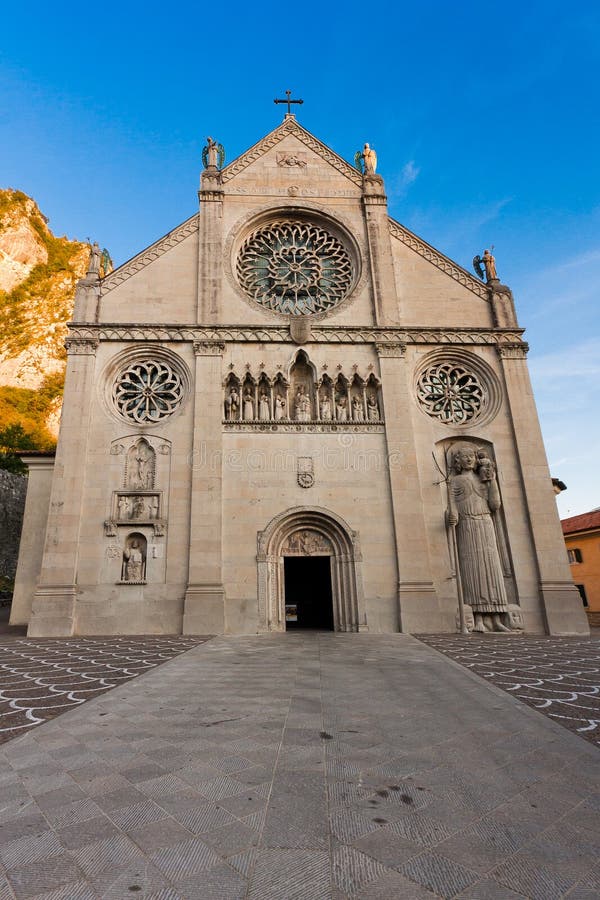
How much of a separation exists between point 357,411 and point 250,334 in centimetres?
512

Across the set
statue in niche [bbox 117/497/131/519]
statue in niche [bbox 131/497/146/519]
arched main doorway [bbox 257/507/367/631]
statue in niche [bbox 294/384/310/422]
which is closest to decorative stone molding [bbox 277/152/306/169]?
statue in niche [bbox 294/384/310/422]

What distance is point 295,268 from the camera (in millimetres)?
19531

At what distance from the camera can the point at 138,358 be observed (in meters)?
17.7

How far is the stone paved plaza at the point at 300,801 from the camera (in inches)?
82.0

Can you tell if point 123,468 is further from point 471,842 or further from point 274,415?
point 471,842

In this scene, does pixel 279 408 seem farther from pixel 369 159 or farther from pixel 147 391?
pixel 369 159

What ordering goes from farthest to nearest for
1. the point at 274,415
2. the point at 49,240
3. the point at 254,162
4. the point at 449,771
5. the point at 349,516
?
the point at 49,240 → the point at 254,162 → the point at 274,415 → the point at 349,516 → the point at 449,771

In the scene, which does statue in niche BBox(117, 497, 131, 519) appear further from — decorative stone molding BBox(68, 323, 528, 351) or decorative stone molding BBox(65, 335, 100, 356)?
decorative stone molding BBox(68, 323, 528, 351)

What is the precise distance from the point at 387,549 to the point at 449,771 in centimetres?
1232

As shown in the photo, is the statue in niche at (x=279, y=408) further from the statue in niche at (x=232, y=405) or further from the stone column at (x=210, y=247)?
the stone column at (x=210, y=247)

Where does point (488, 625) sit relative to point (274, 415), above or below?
below

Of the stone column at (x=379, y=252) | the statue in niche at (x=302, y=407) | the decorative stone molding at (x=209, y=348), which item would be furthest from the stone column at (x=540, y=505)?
the decorative stone molding at (x=209, y=348)

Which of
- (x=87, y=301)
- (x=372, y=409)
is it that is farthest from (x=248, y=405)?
(x=87, y=301)

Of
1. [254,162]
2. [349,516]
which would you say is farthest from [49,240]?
[349,516]
